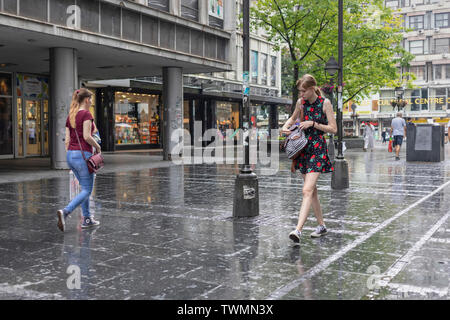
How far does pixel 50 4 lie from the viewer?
48.1 ft

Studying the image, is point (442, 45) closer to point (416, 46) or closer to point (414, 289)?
point (416, 46)

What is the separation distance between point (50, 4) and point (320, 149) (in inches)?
458

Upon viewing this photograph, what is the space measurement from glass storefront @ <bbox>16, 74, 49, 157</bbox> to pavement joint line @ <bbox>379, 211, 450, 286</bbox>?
2139 cm

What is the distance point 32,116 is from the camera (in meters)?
24.6

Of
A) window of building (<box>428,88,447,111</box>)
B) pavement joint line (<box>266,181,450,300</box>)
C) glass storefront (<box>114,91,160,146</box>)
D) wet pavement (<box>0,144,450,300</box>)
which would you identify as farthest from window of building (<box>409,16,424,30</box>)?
pavement joint line (<box>266,181,450,300</box>)

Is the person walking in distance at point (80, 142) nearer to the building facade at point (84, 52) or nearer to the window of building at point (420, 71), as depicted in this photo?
the building facade at point (84, 52)

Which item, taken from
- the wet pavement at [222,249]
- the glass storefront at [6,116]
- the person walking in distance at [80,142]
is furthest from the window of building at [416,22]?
the person walking in distance at [80,142]

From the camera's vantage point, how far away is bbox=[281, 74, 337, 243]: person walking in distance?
19.3ft

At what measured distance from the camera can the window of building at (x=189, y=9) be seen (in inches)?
818

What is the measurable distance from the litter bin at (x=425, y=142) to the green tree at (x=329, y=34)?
6.06m

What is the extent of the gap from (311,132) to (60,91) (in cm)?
1304

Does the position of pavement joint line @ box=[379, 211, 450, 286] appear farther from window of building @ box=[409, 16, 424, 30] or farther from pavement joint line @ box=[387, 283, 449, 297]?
window of building @ box=[409, 16, 424, 30]
